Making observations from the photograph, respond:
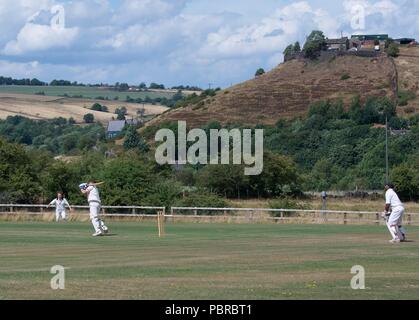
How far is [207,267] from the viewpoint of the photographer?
21.7m

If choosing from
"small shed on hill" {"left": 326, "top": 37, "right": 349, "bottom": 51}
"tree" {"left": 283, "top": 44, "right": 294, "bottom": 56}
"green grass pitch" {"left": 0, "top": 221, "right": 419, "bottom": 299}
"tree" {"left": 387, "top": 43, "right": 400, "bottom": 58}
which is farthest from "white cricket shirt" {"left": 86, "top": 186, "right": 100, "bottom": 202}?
"tree" {"left": 283, "top": 44, "right": 294, "bottom": 56}

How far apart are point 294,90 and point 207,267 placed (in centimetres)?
12608

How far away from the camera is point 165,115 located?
155 meters

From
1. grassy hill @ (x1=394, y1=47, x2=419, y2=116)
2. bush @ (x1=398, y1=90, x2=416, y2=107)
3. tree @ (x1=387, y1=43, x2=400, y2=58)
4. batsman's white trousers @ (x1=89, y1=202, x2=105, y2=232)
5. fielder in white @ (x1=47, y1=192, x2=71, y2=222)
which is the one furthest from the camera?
tree @ (x1=387, y1=43, x2=400, y2=58)

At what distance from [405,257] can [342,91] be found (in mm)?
119860

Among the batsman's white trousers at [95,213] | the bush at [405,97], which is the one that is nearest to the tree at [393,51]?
the bush at [405,97]

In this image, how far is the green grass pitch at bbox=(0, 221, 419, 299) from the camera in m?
17.3

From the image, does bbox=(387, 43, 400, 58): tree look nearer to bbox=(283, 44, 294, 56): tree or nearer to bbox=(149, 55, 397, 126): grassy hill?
bbox=(149, 55, 397, 126): grassy hill

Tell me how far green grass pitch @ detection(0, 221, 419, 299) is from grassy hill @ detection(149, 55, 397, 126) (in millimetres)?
106987

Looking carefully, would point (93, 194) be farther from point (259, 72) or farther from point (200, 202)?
point (259, 72)

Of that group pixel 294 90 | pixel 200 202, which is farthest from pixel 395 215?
pixel 294 90

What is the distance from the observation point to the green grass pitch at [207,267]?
56.7 feet
